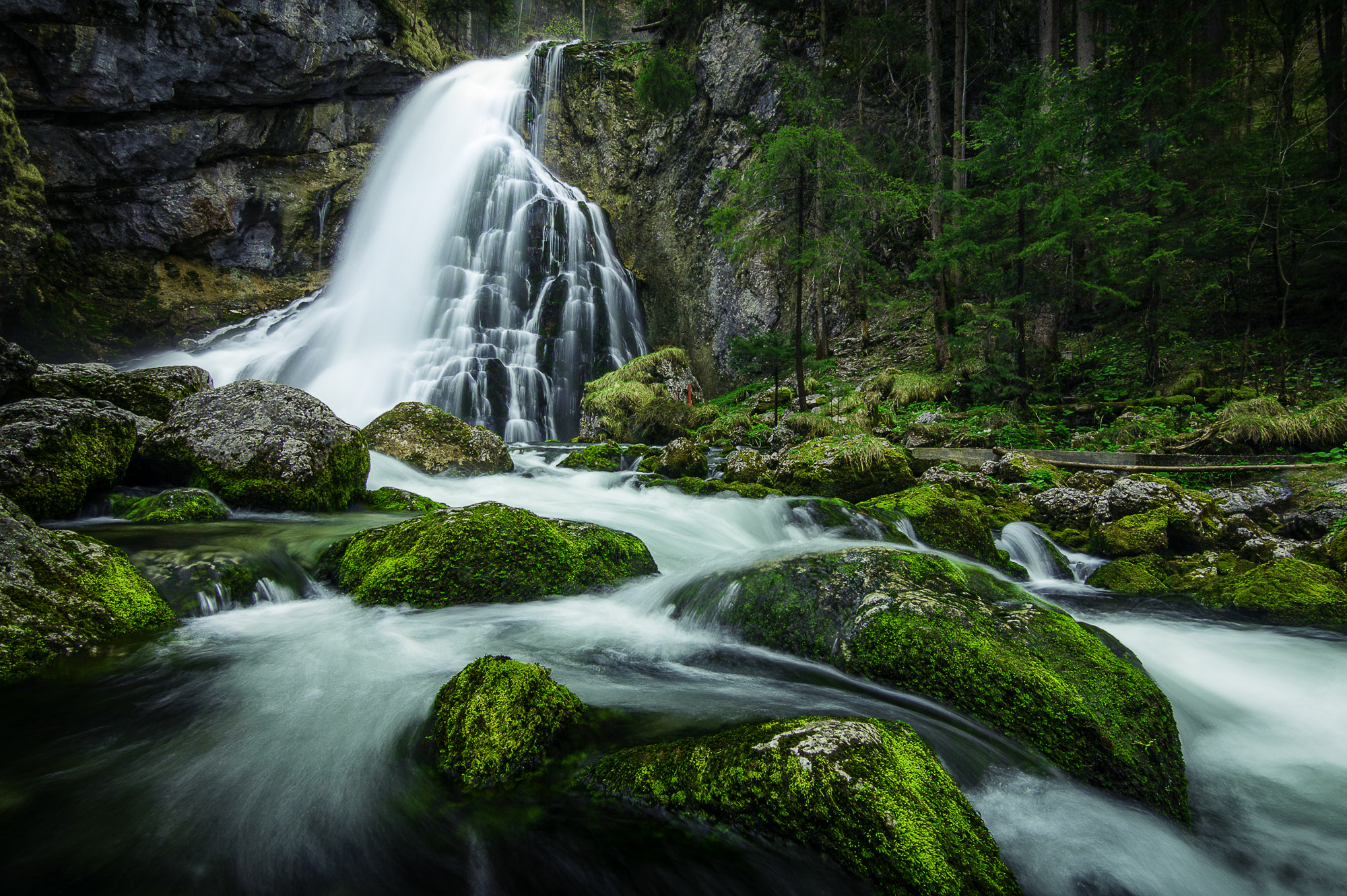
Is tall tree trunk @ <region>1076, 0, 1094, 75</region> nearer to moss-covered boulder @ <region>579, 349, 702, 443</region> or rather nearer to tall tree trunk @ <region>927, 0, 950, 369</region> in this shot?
→ tall tree trunk @ <region>927, 0, 950, 369</region>

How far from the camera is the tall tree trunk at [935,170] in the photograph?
14.3 m

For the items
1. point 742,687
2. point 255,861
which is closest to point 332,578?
point 255,861

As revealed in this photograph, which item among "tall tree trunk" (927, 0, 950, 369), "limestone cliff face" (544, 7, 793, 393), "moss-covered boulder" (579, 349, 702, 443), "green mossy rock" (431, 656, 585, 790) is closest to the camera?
"green mossy rock" (431, 656, 585, 790)

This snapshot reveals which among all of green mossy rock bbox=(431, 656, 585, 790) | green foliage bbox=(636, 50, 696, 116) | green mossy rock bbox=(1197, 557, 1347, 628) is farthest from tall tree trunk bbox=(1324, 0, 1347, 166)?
green foliage bbox=(636, 50, 696, 116)

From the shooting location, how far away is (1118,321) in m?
14.6

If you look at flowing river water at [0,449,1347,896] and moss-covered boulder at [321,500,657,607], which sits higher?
moss-covered boulder at [321,500,657,607]

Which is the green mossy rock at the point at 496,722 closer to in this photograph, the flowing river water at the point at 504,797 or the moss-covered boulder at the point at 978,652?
the flowing river water at the point at 504,797

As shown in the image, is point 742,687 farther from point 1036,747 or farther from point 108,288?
point 108,288

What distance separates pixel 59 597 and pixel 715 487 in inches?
278

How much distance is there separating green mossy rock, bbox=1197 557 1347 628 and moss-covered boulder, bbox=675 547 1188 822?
2600 mm

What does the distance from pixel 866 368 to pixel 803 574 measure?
14.3 m

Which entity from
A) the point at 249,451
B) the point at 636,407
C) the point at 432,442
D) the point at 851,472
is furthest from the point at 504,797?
the point at 636,407

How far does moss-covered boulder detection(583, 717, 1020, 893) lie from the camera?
1.79 metres

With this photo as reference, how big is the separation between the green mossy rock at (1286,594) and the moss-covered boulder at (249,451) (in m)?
9.10
